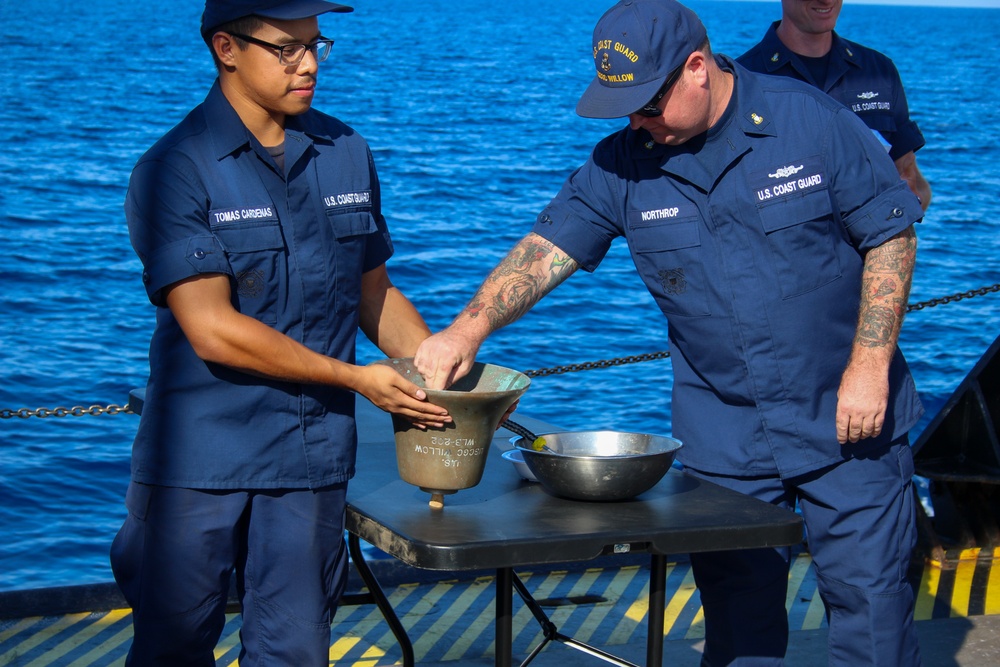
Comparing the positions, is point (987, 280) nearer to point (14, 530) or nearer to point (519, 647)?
point (14, 530)

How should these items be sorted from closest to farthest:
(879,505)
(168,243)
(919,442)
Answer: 1. (168,243)
2. (879,505)
3. (919,442)

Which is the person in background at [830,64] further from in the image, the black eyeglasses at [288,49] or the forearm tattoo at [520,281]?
the black eyeglasses at [288,49]

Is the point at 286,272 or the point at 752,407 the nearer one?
the point at 286,272

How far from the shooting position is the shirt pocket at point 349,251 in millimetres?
3246

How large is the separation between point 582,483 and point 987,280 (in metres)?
15.3

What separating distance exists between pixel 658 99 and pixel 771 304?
618 millimetres

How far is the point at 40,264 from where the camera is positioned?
17.1m

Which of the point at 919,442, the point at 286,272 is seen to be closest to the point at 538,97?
the point at 919,442

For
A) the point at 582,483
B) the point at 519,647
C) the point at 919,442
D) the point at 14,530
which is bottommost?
the point at 14,530

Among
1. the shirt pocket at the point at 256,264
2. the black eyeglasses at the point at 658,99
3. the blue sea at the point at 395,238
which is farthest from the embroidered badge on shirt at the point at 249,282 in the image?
the blue sea at the point at 395,238

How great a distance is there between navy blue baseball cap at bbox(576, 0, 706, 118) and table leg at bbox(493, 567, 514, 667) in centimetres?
122

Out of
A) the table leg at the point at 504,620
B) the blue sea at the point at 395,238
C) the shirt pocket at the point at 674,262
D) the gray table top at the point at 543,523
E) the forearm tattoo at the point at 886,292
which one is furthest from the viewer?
the blue sea at the point at 395,238

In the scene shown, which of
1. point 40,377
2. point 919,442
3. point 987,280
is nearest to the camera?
point 919,442

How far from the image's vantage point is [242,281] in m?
3.11
